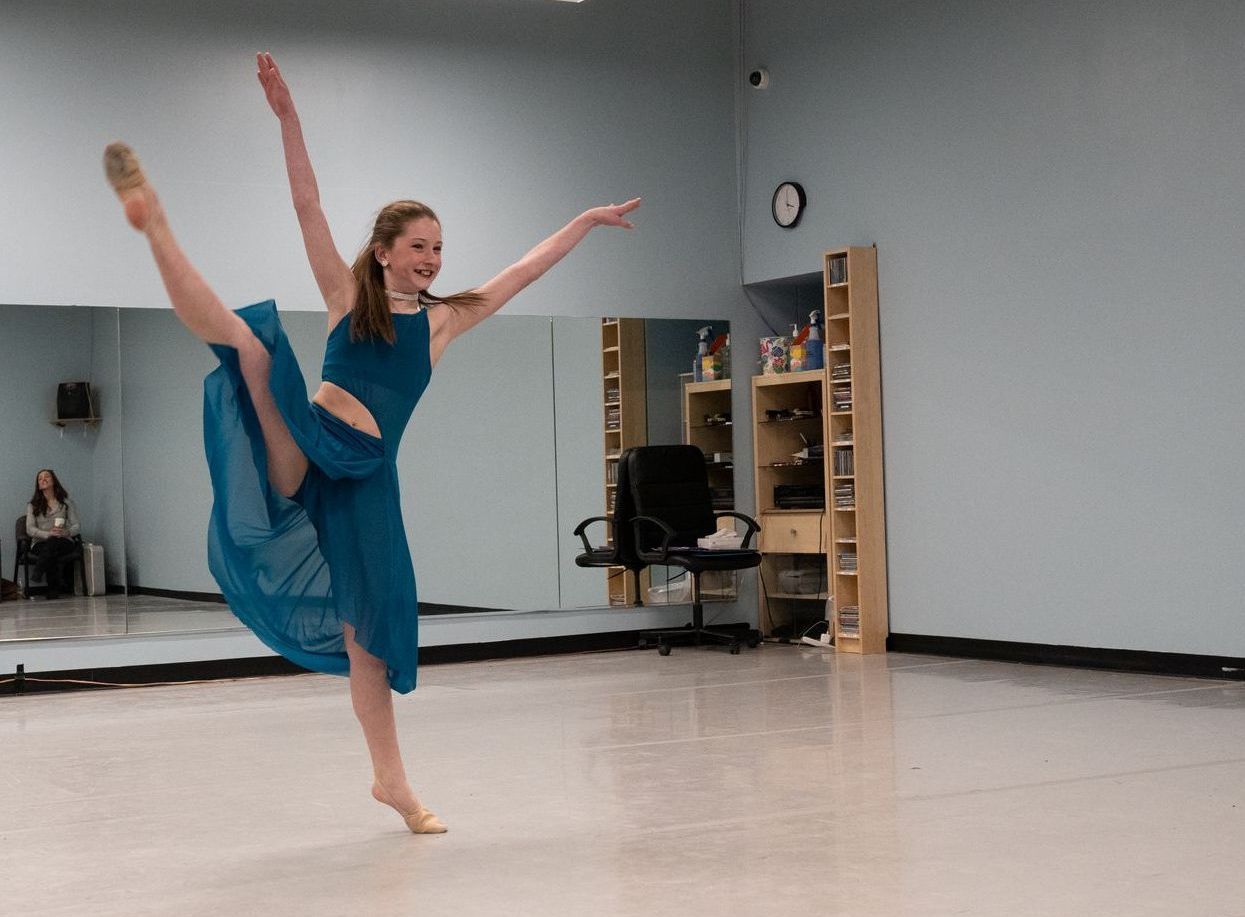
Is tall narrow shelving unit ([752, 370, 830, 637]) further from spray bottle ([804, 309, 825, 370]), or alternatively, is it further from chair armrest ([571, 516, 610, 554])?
chair armrest ([571, 516, 610, 554])

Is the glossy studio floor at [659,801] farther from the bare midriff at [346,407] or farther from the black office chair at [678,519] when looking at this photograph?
the black office chair at [678,519]

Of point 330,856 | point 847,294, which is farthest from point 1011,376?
point 330,856

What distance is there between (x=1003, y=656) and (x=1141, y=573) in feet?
3.23

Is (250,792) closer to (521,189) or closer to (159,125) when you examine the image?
(159,125)

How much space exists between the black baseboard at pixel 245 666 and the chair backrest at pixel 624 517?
0.58 meters

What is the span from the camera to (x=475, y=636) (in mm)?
8273

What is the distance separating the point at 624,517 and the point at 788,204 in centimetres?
212

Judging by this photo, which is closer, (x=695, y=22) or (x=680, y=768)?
(x=680, y=768)

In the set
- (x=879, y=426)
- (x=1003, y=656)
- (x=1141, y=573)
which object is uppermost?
(x=879, y=426)

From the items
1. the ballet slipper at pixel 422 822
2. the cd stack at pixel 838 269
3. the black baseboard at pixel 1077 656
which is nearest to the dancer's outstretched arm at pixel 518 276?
the ballet slipper at pixel 422 822

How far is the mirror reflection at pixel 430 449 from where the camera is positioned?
725cm

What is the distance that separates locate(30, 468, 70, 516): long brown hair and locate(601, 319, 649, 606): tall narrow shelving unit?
292 centimetres

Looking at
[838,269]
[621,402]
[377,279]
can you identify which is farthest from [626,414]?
[377,279]

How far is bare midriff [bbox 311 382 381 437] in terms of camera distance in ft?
11.5
